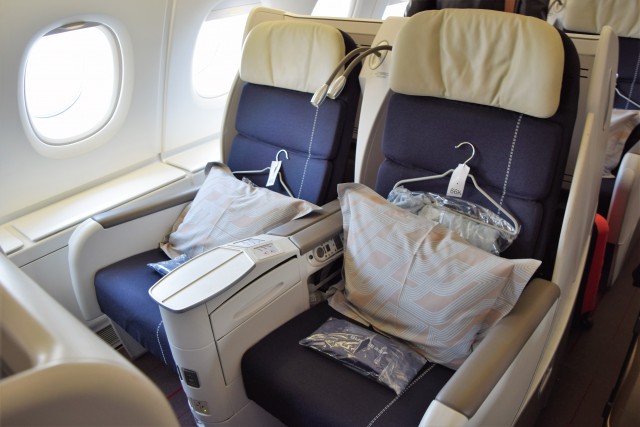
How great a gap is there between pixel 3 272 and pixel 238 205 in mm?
1372

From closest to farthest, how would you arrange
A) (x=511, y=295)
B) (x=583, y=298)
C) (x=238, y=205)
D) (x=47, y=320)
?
(x=47, y=320) < (x=511, y=295) < (x=238, y=205) < (x=583, y=298)

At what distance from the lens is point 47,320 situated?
19.9 inches

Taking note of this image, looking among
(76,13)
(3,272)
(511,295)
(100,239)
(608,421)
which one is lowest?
(608,421)

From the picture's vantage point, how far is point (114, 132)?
110 inches

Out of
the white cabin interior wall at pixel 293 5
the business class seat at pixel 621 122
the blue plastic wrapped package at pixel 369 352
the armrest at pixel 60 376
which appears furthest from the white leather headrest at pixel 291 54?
the armrest at pixel 60 376

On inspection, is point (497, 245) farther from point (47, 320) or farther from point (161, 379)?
point (161, 379)

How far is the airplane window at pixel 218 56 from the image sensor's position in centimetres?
342

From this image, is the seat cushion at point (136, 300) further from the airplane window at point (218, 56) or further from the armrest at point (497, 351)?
the airplane window at point (218, 56)

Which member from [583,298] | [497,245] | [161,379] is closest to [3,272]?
[497,245]

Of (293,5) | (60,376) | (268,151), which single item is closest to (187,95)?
(293,5)

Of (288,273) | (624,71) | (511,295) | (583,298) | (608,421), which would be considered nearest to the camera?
(511,295)

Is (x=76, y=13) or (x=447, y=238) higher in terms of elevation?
(x=76, y=13)

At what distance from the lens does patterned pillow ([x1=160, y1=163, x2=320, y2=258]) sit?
1.88 m

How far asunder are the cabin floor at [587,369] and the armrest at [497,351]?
76 centimetres
